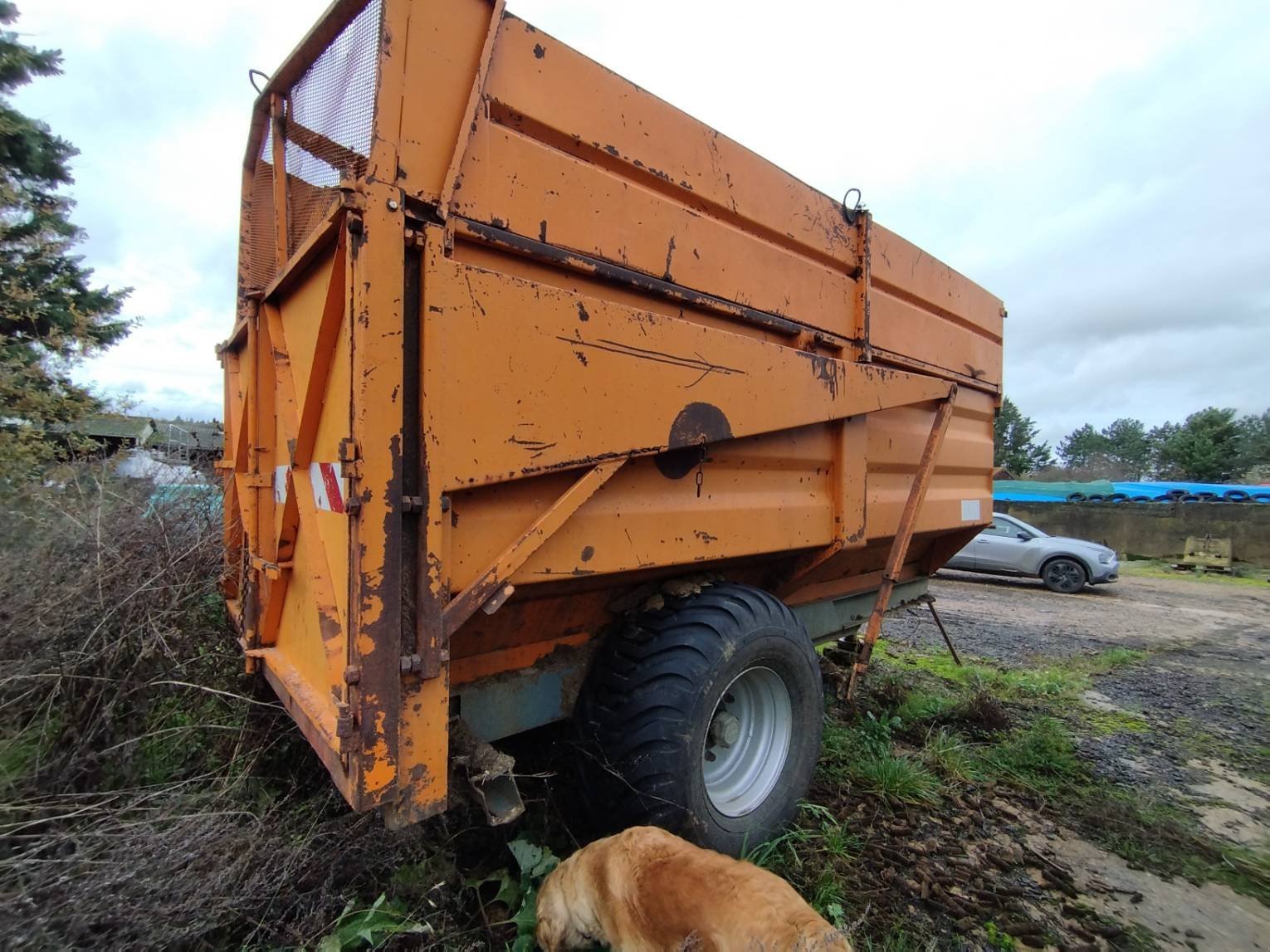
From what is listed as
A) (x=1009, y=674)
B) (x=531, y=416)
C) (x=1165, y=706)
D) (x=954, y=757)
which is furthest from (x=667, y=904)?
(x=1165, y=706)

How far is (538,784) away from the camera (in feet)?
8.20

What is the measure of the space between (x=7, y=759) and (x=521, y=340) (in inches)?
80.5

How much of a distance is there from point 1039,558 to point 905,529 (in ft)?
31.6

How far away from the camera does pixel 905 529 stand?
10.5ft

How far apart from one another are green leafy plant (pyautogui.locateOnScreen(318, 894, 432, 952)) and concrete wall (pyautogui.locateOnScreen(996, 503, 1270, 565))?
18266mm

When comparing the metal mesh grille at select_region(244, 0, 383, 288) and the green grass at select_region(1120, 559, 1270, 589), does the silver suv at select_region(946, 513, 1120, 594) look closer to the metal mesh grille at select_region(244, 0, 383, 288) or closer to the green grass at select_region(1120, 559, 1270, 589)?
the green grass at select_region(1120, 559, 1270, 589)

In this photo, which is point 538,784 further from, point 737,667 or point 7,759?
point 7,759

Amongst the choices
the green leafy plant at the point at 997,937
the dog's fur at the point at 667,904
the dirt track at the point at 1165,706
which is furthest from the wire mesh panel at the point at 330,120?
the dirt track at the point at 1165,706

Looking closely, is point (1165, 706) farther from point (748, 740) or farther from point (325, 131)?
point (325, 131)

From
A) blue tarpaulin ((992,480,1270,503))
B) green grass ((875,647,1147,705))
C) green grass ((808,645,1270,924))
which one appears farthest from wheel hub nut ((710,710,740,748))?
blue tarpaulin ((992,480,1270,503))

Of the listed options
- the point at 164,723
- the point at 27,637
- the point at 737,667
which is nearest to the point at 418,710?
the point at 737,667

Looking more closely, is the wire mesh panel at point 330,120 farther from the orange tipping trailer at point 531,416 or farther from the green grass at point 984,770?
the green grass at point 984,770

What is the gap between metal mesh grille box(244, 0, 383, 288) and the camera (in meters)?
1.54

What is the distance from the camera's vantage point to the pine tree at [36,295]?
634 centimetres
